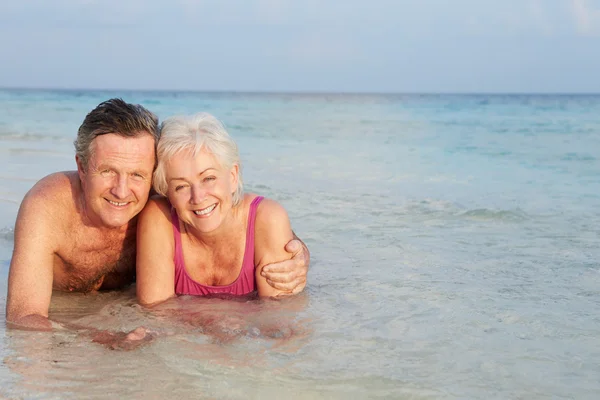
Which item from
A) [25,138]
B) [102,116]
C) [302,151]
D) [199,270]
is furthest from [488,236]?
[25,138]

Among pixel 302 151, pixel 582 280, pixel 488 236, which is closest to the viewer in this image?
pixel 582 280

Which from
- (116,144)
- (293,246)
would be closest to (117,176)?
(116,144)

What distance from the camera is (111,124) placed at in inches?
161

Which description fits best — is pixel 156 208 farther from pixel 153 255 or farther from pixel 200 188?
pixel 200 188

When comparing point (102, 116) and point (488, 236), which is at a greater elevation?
point (102, 116)

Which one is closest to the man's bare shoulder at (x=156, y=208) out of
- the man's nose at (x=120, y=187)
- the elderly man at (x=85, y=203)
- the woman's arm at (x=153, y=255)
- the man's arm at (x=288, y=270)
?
the woman's arm at (x=153, y=255)

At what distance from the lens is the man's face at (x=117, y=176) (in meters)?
4.06

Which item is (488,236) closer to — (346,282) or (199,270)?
(346,282)

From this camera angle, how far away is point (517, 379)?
356 cm

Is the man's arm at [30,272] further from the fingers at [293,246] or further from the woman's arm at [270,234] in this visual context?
the fingers at [293,246]

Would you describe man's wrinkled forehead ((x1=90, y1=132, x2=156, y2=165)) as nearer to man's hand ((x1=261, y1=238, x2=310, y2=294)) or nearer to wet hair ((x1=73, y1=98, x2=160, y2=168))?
wet hair ((x1=73, y1=98, x2=160, y2=168))

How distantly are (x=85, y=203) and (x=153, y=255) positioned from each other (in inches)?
22.1

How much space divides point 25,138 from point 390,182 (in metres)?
10.9

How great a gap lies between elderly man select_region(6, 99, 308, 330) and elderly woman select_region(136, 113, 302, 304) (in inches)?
5.6
